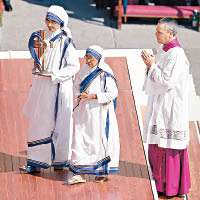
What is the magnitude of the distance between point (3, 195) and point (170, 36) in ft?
8.45

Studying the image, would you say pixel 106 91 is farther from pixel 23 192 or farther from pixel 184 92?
pixel 23 192

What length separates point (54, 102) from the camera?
1016cm

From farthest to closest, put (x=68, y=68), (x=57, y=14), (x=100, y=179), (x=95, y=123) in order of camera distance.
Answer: (x=100, y=179) < (x=95, y=123) < (x=68, y=68) < (x=57, y=14)

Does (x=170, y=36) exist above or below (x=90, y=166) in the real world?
above

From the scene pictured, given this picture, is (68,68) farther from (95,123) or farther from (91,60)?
(95,123)

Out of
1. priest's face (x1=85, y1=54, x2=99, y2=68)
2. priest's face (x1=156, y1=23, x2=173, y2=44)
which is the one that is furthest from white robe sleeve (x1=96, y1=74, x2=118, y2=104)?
priest's face (x1=156, y1=23, x2=173, y2=44)

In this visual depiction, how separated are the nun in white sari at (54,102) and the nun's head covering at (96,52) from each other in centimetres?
28

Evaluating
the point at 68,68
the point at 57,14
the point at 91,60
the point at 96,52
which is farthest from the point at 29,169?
the point at 57,14

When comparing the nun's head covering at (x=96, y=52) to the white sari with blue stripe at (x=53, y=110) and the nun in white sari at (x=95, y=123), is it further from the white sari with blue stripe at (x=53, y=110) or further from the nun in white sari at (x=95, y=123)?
the white sari with blue stripe at (x=53, y=110)

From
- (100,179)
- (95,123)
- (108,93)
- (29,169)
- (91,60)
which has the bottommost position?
(100,179)

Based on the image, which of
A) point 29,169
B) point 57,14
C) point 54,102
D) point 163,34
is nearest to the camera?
point 163,34

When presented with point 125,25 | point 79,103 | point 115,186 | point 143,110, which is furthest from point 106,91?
point 125,25

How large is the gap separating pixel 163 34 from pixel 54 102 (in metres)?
1.50

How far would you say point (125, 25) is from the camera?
15.8 meters
